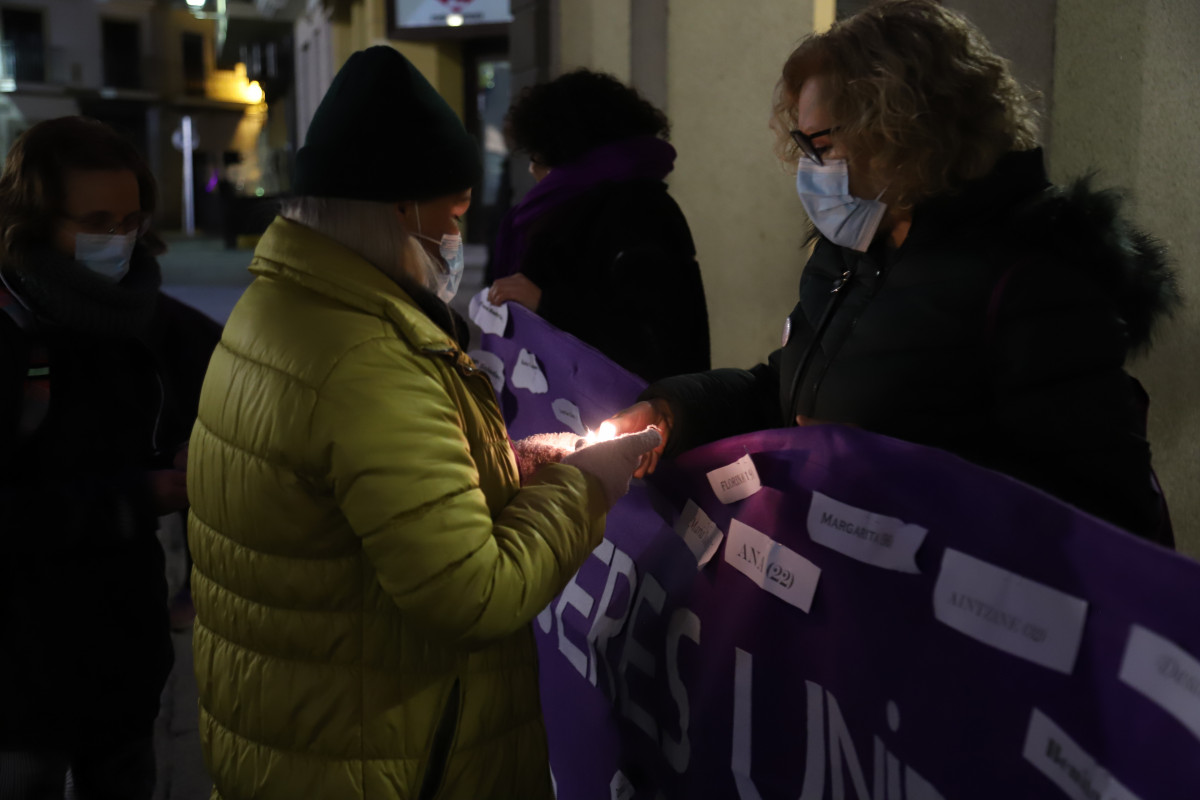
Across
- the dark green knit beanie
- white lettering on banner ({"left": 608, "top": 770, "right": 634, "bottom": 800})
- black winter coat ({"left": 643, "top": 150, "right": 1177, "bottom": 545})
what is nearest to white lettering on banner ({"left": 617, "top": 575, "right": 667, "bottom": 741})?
white lettering on banner ({"left": 608, "top": 770, "right": 634, "bottom": 800})

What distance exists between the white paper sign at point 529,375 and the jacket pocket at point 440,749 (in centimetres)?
135

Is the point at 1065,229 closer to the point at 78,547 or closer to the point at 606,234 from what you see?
the point at 606,234

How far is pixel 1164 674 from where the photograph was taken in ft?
3.73

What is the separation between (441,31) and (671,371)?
1049 centimetres

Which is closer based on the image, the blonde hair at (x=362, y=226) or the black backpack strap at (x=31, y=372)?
the blonde hair at (x=362, y=226)

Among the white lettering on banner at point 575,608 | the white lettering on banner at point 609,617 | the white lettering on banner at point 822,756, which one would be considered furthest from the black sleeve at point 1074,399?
the white lettering on banner at point 575,608

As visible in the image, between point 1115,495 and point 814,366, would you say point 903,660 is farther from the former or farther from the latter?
point 814,366

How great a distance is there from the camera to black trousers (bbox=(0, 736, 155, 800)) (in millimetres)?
2176

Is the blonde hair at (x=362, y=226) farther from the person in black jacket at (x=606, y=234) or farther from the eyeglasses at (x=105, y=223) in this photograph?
the person in black jacket at (x=606, y=234)

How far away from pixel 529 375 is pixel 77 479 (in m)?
1.21

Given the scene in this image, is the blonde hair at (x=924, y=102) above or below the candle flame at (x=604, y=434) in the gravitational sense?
above

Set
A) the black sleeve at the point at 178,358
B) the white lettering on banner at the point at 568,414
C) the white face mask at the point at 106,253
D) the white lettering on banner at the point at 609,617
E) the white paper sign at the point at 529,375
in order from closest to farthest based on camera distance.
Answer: the white lettering on banner at the point at 609,617, the white face mask at the point at 106,253, the black sleeve at the point at 178,358, the white lettering on banner at the point at 568,414, the white paper sign at the point at 529,375

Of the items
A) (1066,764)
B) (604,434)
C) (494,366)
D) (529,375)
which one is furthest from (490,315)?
(1066,764)

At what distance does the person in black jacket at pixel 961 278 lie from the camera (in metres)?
1.58
